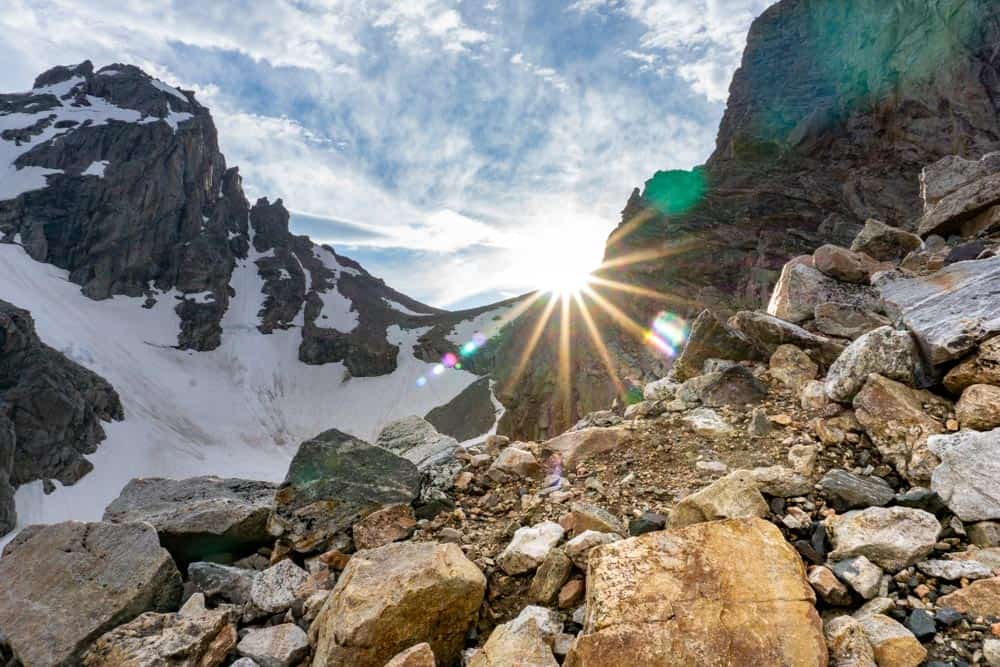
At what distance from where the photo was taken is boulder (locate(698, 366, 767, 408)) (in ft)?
26.3

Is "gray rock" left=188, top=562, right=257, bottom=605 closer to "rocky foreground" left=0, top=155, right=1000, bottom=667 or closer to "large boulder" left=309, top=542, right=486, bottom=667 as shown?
"rocky foreground" left=0, top=155, right=1000, bottom=667

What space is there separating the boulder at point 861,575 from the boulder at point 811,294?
7814 millimetres

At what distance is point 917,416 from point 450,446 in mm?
6580

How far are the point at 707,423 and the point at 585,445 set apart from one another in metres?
1.92

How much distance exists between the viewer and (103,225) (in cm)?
12244

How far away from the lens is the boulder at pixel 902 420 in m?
4.75

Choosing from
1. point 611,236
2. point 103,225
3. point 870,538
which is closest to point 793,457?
point 870,538

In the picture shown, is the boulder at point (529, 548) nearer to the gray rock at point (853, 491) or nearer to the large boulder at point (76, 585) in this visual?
the gray rock at point (853, 491)

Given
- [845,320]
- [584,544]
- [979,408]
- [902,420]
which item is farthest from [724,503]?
[845,320]

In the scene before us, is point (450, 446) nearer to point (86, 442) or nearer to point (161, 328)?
point (86, 442)

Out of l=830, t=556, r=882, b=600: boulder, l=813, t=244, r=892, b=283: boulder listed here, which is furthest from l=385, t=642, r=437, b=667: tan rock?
l=813, t=244, r=892, b=283: boulder

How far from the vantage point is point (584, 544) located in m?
4.34

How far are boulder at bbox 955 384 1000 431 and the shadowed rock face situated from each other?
91.9 meters

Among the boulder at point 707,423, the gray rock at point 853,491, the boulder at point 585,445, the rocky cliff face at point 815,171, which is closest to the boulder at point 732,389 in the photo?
the boulder at point 707,423
